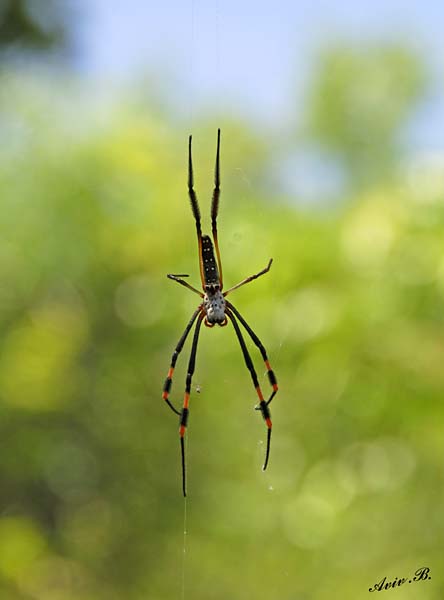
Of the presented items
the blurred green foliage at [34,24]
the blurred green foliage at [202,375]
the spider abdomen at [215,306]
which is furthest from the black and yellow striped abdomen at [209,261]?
the blurred green foliage at [34,24]

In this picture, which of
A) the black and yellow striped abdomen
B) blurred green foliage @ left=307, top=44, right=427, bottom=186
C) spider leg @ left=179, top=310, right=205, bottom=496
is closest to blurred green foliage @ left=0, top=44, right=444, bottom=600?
blurred green foliage @ left=307, top=44, right=427, bottom=186

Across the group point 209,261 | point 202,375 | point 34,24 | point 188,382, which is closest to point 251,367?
point 188,382

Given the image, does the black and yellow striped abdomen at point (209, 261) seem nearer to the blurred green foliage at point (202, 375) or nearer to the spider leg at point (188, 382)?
the spider leg at point (188, 382)

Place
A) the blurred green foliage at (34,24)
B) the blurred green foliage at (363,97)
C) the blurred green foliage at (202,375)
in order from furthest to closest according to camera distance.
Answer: the blurred green foliage at (34,24) < the blurred green foliage at (363,97) < the blurred green foliage at (202,375)

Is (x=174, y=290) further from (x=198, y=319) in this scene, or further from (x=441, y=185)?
(x=198, y=319)

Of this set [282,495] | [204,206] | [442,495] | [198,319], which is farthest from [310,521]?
[198,319]

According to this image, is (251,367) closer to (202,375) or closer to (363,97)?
(202,375)

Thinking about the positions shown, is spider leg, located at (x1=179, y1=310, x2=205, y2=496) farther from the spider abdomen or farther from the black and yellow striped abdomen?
the black and yellow striped abdomen
